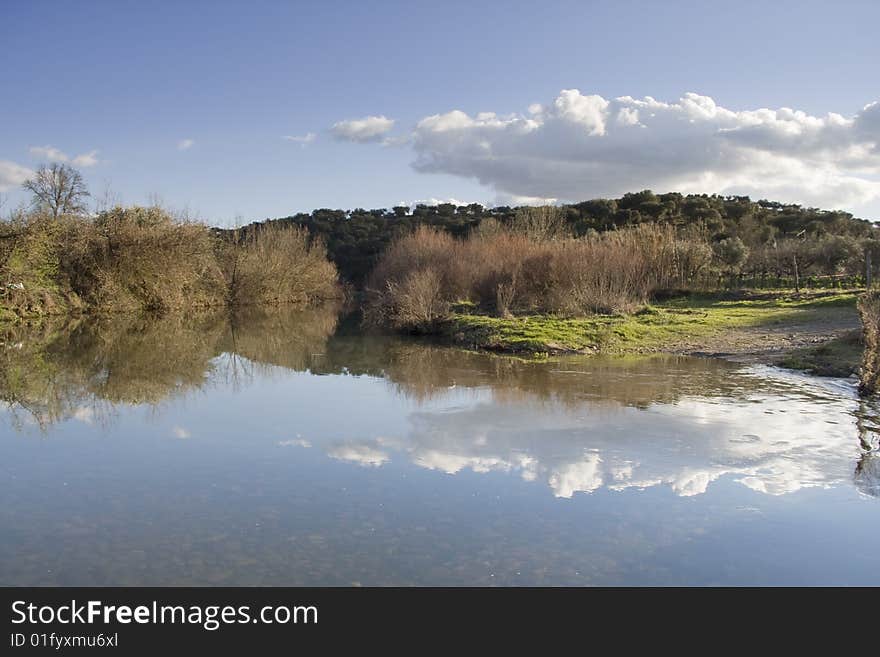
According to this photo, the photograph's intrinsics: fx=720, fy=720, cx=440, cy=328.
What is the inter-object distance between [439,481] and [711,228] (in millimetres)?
61268

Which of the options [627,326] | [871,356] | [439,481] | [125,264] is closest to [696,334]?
[627,326]

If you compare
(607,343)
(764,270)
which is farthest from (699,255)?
(607,343)

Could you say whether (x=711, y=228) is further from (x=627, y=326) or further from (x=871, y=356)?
(x=871, y=356)

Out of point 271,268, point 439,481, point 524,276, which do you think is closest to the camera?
point 439,481

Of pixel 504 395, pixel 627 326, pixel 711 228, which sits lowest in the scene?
pixel 504 395

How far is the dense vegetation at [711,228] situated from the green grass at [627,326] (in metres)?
8.82

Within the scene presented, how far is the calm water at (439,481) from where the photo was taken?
6.12 meters

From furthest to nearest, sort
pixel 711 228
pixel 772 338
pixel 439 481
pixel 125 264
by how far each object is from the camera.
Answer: pixel 711 228 → pixel 125 264 → pixel 772 338 → pixel 439 481

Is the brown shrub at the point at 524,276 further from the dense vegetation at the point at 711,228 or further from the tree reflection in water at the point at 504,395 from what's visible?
the dense vegetation at the point at 711,228

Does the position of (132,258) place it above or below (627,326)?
above

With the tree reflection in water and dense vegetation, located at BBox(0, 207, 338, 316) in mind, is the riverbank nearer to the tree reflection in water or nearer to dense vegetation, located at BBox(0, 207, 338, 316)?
the tree reflection in water

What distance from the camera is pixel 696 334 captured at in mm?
22859

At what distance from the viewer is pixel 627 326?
23094mm

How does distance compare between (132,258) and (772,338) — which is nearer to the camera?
(772,338)
